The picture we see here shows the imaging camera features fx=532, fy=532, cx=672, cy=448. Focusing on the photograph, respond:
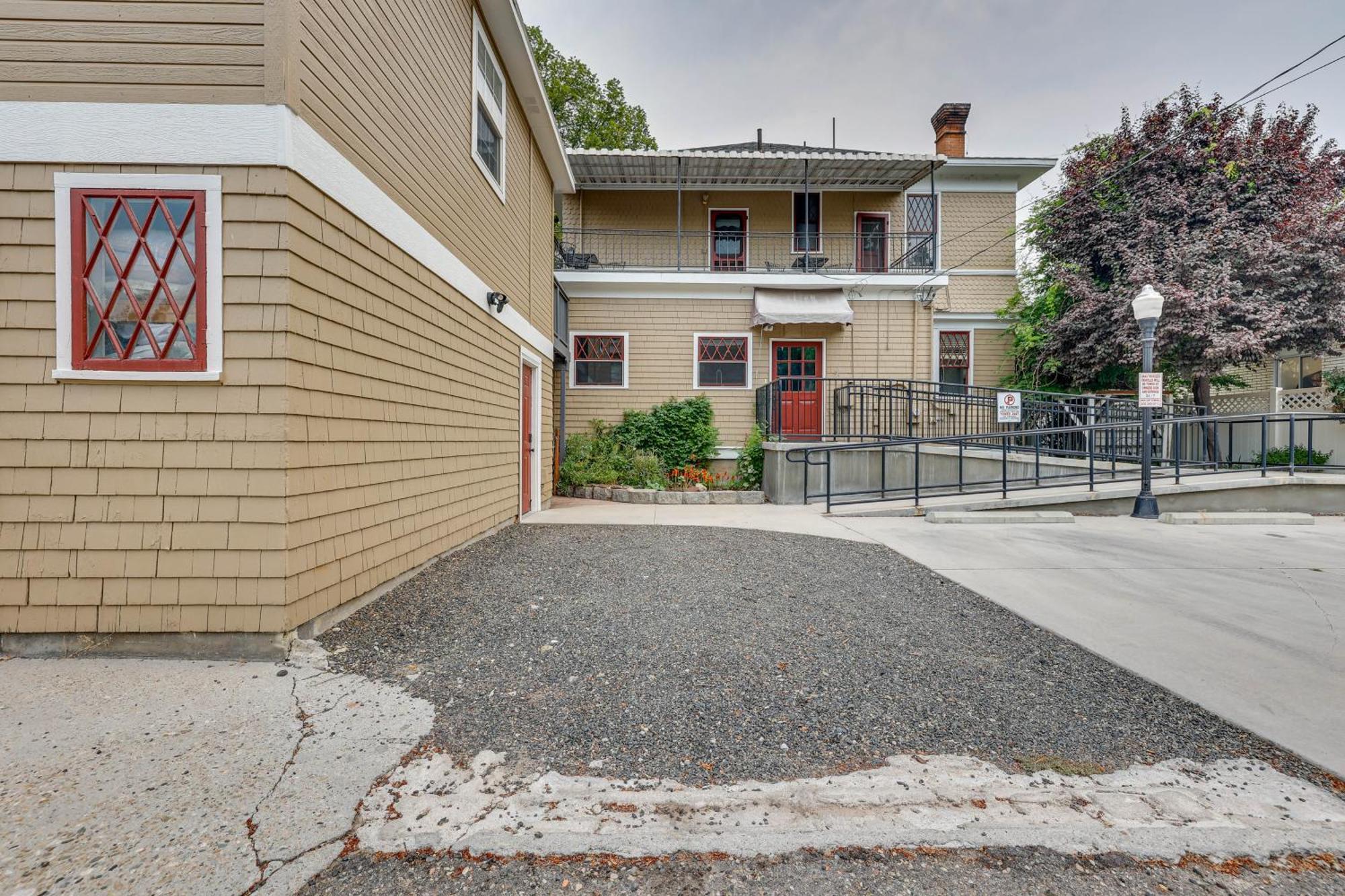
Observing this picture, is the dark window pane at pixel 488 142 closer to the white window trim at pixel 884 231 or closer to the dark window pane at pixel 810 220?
the dark window pane at pixel 810 220

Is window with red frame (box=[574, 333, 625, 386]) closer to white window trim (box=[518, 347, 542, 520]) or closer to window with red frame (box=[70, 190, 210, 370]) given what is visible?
white window trim (box=[518, 347, 542, 520])

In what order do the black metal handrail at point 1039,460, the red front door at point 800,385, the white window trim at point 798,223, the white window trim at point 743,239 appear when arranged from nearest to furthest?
the black metal handrail at point 1039,460
the red front door at point 800,385
the white window trim at point 798,223
the white window trim at point 743,239

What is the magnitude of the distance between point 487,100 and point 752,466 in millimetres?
7240

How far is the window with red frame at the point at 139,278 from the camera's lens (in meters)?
2.96

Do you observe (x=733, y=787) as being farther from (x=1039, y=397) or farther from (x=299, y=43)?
(x=1039, y=397)

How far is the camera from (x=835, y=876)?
1.63 m

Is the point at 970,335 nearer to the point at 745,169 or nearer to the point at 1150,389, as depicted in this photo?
the point at 1150,389

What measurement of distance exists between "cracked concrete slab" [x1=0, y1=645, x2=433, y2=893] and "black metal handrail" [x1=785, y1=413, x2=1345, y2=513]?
701 cm

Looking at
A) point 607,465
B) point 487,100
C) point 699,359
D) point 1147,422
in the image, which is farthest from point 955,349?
point 487,100

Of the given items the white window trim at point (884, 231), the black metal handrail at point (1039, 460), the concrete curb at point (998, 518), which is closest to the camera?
the concrete curb at point (998, 518)

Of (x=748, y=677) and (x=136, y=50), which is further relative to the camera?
(x=136, y=50)

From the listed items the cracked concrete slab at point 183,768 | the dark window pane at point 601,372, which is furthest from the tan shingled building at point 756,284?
the cracked concrete slab at point 183,768

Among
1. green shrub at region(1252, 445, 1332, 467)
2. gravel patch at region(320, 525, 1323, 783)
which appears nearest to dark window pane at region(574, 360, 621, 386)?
gravel patch at region(320, 525, 1323, 783)

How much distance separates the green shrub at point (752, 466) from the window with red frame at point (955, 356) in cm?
605
